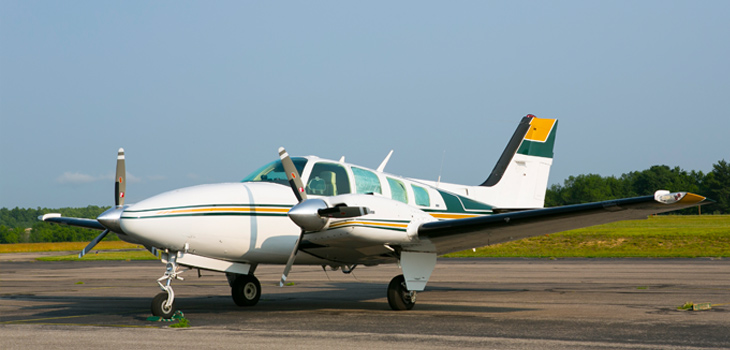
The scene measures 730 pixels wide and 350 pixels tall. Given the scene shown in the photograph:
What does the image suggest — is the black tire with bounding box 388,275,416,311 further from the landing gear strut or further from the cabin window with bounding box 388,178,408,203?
the landing gear strut

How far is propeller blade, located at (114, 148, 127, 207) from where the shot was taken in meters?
11.9

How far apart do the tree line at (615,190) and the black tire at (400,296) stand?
85190 millimetres

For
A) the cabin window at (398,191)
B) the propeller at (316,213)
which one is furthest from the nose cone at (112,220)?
the cabin window at (398,191)

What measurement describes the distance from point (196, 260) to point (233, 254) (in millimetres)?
631

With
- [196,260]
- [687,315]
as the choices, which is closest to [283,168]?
[196,260]

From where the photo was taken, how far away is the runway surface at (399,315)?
27.0 ft

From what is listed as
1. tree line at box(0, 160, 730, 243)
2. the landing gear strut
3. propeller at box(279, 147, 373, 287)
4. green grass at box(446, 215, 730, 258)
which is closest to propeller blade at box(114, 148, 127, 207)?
the landing gear strut

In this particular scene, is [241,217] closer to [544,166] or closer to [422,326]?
[422,326]

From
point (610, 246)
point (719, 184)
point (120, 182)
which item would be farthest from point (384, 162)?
point (719, 184)

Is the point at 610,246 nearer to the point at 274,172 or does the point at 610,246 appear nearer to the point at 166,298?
the point at 274,172

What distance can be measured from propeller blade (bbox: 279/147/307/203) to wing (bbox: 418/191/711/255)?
208 centimetres

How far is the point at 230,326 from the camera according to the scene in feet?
32.6

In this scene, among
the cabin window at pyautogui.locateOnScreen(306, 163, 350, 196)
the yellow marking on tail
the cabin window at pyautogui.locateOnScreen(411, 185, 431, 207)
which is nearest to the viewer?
the cabin window at pyautogui.locateOnScreen(306, 163, 350, 196)

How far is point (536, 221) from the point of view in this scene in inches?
439
